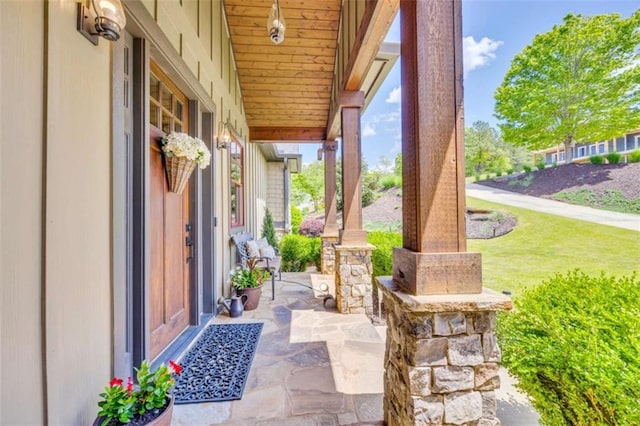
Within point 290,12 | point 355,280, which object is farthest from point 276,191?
point 355,280

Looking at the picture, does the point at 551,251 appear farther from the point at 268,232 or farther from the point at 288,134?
the point at 268,232

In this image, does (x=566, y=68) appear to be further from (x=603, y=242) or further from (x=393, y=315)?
(x=393, y=315)

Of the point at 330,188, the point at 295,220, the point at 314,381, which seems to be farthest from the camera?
the point at 295,220

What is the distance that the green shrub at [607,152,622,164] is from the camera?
8.06 m

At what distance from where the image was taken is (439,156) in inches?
53.2

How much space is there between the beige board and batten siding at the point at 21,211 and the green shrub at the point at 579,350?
214cm

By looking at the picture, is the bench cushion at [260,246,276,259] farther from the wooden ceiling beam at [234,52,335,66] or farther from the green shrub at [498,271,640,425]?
the green shrub at [498,271,640,425]

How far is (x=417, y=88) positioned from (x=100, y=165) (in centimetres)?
167

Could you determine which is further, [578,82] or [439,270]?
[578,82]

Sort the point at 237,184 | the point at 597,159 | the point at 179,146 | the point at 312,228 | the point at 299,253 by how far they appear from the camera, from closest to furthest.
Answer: the point at 179,146 → the point at 237,184 → the point at 299,253 → the point at 597,159 → the point at 312,228

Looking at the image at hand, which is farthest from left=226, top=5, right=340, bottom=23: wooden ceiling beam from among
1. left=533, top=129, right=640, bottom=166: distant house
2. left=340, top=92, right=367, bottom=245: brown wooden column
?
left=533, top=129, right=640, bottom=166: distant house

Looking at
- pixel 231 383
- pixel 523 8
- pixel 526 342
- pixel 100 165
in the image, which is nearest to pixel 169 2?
pixel 100 165

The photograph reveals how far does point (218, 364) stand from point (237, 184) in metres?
3.18

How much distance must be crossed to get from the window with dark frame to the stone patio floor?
1.79 m
